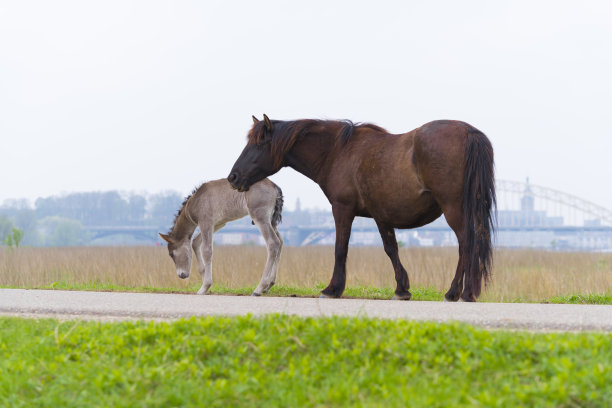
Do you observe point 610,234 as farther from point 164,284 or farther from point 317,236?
point 164,284

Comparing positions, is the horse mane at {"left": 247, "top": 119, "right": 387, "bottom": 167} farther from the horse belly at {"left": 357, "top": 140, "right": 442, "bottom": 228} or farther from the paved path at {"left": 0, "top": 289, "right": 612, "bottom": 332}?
the paved path at {"left": 0, "top": 289, "right": 612, "bottom": 332}

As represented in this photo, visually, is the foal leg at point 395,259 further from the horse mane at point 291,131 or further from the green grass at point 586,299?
the green grass at point 586,299

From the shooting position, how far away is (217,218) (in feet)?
38.2

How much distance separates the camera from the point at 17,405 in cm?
554

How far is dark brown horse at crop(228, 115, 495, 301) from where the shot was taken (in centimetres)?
917

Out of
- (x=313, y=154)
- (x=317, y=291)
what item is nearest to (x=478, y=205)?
(x=313, y=154)

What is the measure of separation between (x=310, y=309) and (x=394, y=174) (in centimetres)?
222

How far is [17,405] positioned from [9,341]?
171 centimetres

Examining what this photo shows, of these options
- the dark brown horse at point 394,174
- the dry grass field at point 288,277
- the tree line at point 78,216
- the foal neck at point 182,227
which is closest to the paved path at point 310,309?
the dark brown horse at point 394,174

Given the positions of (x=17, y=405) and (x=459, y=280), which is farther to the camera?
(x=459, y=280)

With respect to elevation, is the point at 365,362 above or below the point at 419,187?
below

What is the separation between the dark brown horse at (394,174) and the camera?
9172 millimetres

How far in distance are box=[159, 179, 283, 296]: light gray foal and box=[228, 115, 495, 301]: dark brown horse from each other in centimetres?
52

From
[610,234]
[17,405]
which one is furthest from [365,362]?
[610,234]
